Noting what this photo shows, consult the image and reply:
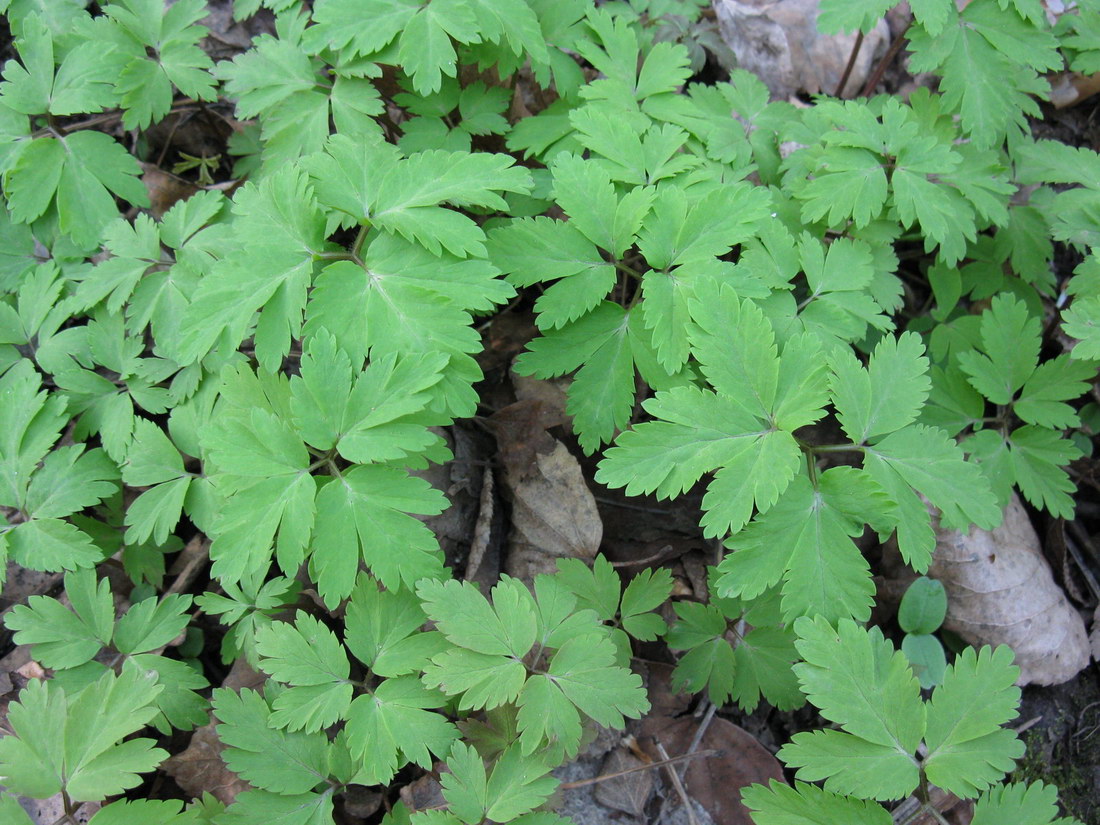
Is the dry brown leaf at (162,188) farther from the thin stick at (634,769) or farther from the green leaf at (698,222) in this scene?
the thin stick at (634,769)

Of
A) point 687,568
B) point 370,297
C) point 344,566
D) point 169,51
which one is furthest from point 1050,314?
point 169,51

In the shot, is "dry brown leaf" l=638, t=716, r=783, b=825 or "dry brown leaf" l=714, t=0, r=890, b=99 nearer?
"dry brown leaf" l=638, t=716, r=783, b=825

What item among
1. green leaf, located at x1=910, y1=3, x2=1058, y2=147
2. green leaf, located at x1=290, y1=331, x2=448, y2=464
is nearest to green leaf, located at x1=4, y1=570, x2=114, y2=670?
green leaf, located at x1=290, y1=331, x2=448, y2=464

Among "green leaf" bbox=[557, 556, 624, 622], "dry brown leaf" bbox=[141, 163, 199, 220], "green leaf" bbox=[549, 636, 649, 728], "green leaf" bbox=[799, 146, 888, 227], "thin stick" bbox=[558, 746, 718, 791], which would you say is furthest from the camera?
"dry brown leaf" bbox=[141, 163, 199, 220]

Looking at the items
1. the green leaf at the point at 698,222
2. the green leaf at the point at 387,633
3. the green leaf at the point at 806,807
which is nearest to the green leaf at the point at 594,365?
the green leaf at the point at 698,222

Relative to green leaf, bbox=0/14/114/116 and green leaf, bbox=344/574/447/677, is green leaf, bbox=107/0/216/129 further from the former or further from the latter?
green leaf, bbox=344/574/447/677

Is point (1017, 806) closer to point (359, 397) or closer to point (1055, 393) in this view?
point (1055, 393)

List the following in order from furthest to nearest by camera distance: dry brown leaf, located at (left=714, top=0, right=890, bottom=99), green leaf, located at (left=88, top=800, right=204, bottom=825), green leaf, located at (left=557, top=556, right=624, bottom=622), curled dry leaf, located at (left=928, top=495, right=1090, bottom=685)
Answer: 1. dry brown leaf, located at (left=714, top=0, right=890, bottom=99)
2. curled dry leaf, located at (left=928, top=495, right=1090, bottom=685)
3. green leaf, located at (left=557, top=556, right=624, bottom=622)
4. green leaf, located at (left=88, top=800, right=204, bottom=825)
